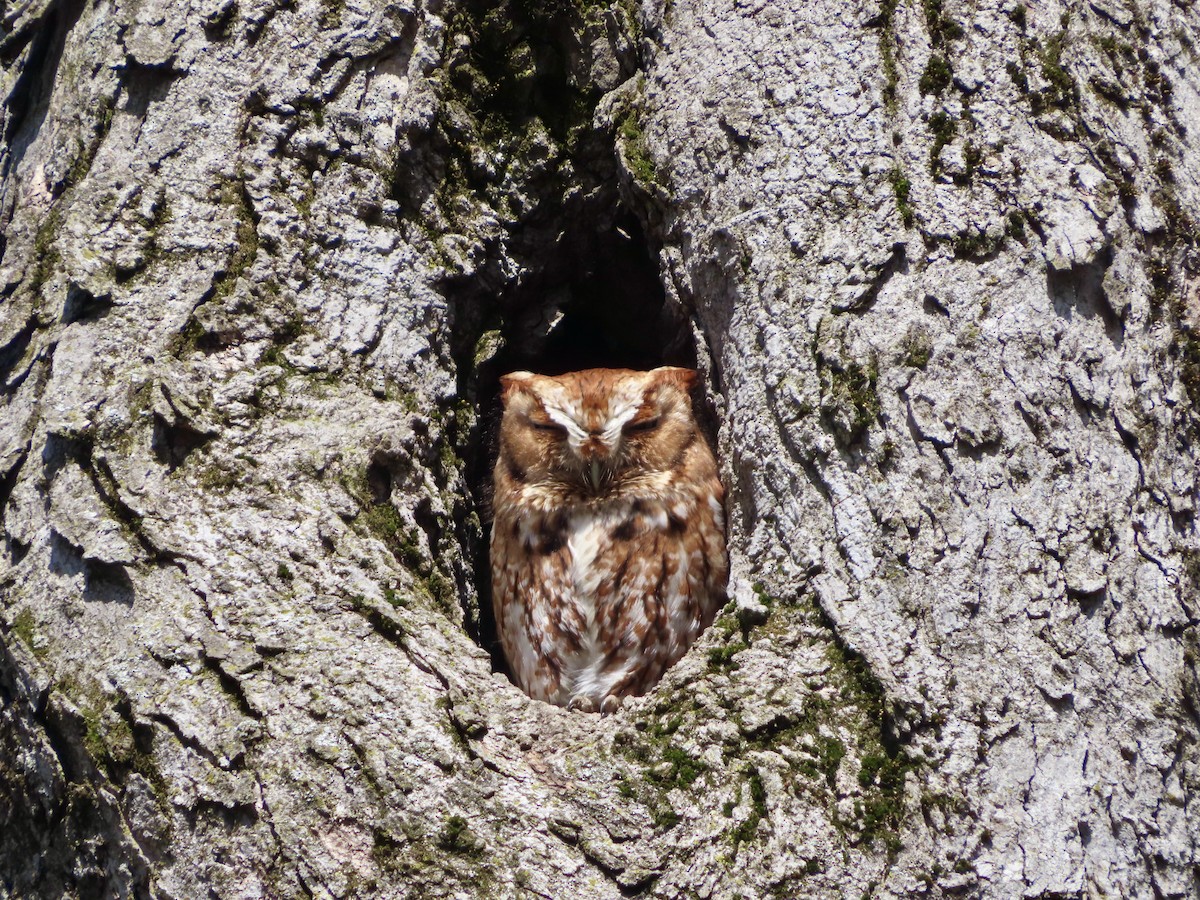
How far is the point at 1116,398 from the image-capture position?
2.08m

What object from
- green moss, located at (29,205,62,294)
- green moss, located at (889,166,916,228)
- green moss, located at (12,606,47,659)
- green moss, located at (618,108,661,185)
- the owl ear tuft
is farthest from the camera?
the owl ear tuft

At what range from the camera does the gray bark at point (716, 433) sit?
1.85 metres

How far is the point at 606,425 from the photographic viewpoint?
9.51 feet

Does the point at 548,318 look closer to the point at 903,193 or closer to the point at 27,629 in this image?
the point at 903,193

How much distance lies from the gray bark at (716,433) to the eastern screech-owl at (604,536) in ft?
0.74

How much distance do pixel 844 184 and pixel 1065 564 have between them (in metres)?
0.94

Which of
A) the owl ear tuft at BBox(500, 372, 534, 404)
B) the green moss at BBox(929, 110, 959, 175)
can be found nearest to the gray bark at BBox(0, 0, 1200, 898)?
the green moss at BBox(929, 110, 959, 175)

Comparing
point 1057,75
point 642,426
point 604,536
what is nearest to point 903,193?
point 1057,75

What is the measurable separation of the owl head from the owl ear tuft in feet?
0.04

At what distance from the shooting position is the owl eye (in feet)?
9.55

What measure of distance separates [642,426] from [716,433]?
205 mm

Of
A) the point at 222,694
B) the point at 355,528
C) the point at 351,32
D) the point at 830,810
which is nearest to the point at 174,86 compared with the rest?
the point at 351,32

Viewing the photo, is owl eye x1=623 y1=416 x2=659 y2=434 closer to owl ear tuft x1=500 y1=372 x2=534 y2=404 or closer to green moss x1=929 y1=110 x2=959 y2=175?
owl ear tuft x1=500 y1=372 x2=534 y2=404

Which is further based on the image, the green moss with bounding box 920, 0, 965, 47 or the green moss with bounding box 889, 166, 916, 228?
the green moss with bounding box 920, 0, 965, 47
